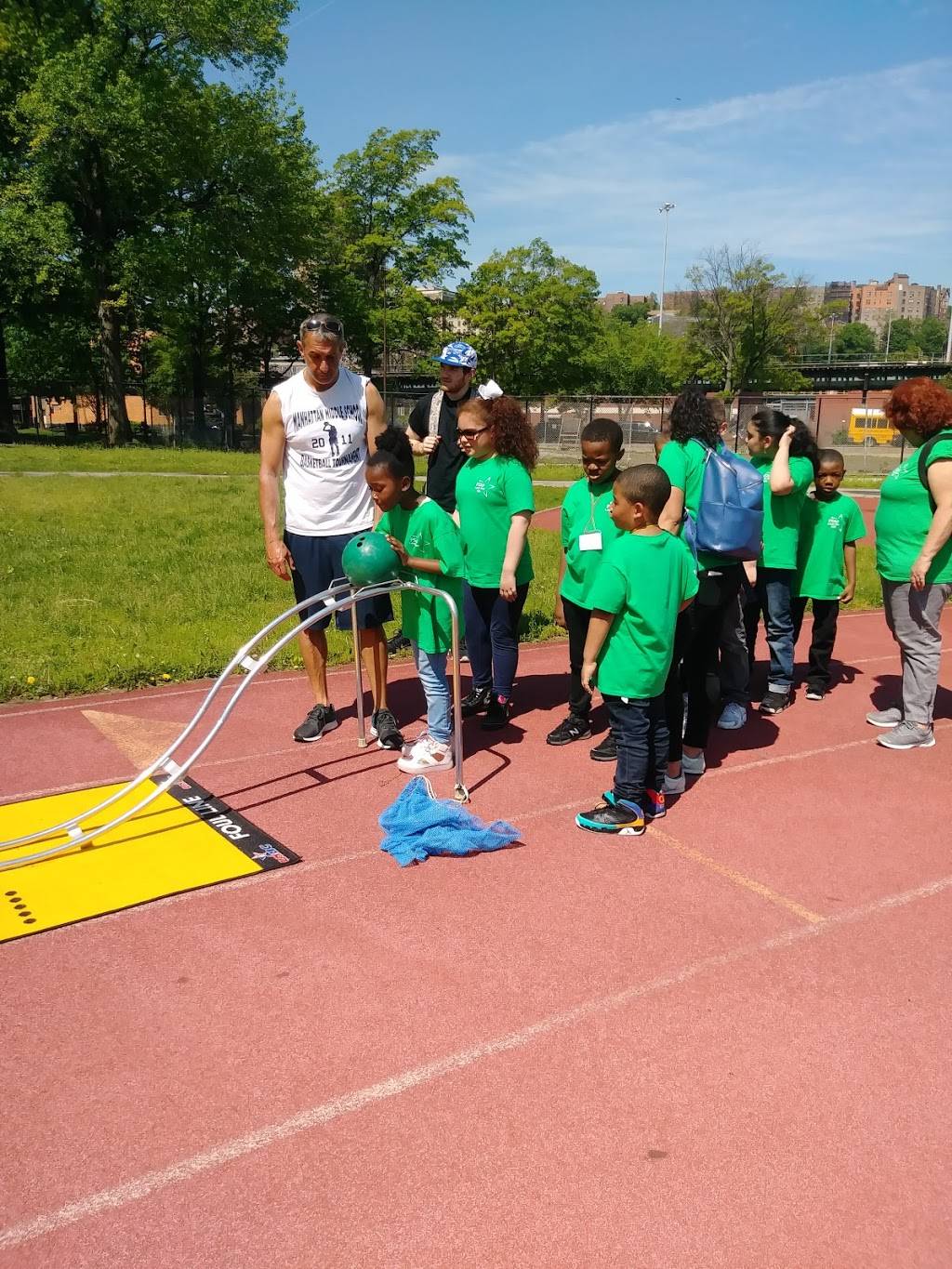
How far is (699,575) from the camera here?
217 inches

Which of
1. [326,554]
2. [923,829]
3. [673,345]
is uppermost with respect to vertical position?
[673,345]

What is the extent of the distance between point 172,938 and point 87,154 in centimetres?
3563

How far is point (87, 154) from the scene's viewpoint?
1288 inches

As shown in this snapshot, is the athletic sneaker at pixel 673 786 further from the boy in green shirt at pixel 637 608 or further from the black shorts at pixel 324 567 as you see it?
the black shorts at pixel 324 567

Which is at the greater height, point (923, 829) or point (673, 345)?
point (673, 345)

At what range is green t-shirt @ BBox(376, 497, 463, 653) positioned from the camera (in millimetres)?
5227

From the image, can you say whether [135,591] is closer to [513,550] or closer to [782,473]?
[513,550]

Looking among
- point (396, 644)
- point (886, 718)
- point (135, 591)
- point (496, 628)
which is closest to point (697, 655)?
point (496, 628)

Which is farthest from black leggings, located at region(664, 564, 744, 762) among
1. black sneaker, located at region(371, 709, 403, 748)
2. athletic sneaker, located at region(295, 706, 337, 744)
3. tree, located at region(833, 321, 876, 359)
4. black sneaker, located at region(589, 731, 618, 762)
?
tree, located at region(833, 321, 876, 359)

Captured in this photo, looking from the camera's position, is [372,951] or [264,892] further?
[264,892]

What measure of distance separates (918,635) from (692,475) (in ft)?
5.71

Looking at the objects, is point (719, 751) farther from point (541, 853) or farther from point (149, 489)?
point (149, 489)

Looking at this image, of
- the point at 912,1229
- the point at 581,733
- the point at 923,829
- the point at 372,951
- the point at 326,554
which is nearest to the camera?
the point at 912,1229

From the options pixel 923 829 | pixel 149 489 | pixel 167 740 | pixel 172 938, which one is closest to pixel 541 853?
pixel 172 938
